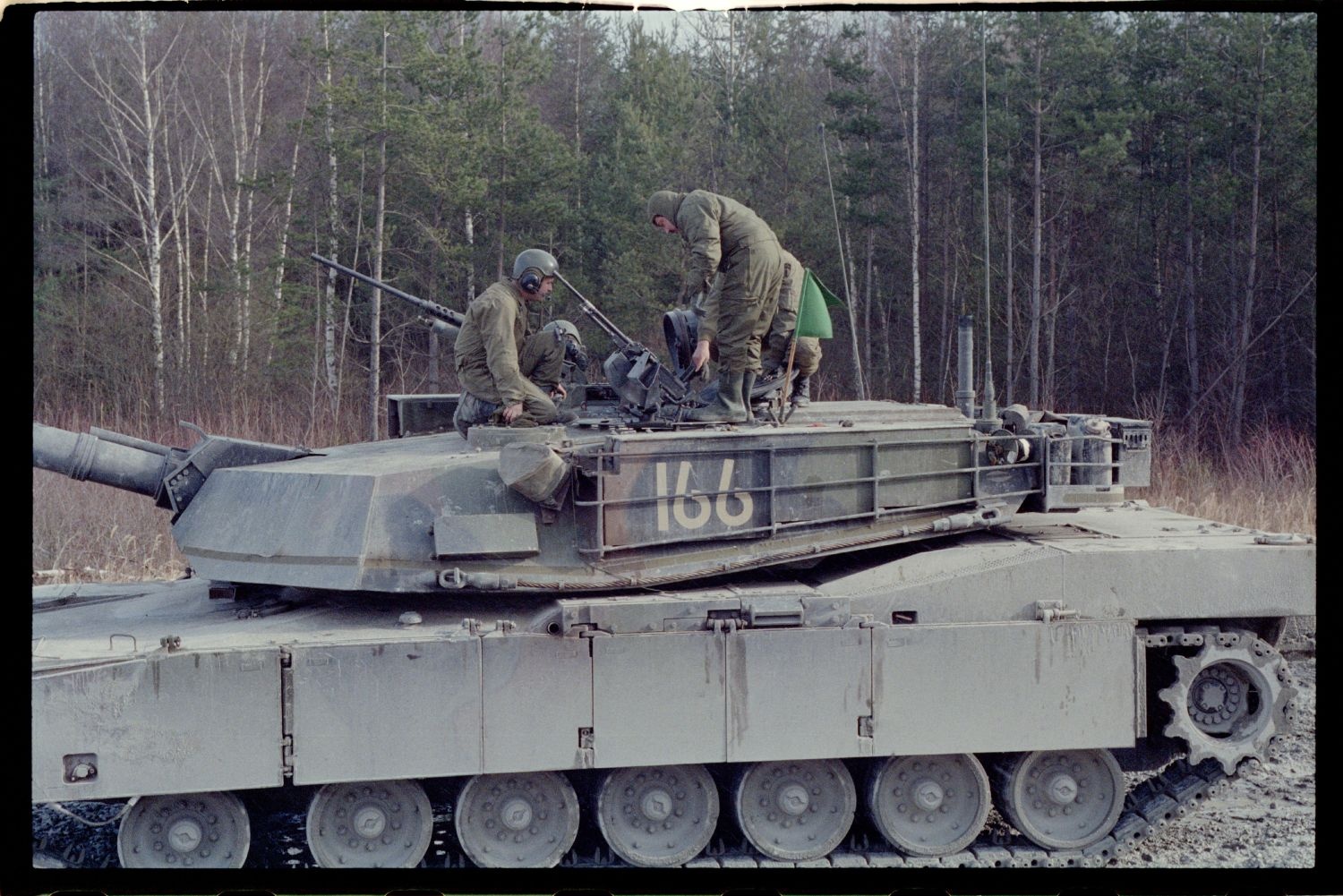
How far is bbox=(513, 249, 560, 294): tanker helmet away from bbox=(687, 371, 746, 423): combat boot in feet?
4.47

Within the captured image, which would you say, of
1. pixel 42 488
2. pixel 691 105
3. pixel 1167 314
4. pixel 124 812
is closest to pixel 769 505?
pixel 124 812

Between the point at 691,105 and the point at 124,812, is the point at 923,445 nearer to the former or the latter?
the point at 124,812

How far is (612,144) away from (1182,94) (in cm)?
828

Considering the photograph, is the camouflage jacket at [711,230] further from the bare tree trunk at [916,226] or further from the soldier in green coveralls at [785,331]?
the bare tree trunk at [916,226]

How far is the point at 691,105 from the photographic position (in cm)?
2284

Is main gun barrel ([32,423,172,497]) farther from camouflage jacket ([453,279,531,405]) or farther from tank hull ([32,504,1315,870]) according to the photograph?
camouflage jacket ([453,279,531,405])

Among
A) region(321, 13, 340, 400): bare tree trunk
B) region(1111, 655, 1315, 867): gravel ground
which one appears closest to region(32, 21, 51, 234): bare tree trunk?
region(321, 13, 340, 400): bare tree trunk

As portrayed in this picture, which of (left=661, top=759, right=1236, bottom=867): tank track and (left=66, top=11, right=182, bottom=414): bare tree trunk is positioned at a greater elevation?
(left=66, top=11, right=182, bottom=414): bare tree trunk

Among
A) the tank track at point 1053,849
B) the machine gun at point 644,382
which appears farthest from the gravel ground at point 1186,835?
the machine gun at point 644,382

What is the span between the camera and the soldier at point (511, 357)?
9047 millimetres

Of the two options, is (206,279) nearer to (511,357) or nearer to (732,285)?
(511,357)

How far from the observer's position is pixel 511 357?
9.05m

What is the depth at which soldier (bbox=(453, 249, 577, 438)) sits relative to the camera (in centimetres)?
905

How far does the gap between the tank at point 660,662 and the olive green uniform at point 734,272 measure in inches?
24.5
